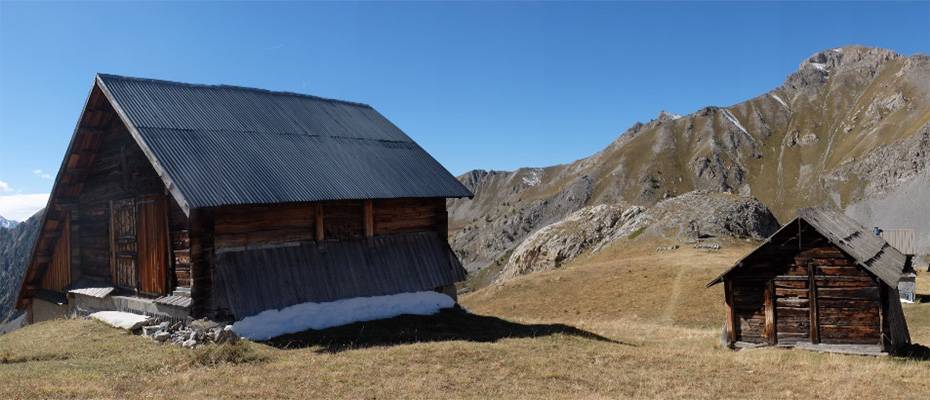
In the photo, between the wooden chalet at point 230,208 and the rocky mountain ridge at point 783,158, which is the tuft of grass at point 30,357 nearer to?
the wooden chalet at point 230,208

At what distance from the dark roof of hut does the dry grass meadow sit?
8.96 feet

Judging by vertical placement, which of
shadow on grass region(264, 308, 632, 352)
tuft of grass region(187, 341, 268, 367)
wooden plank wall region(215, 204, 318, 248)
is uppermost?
wooden plank wall region(215, 204, 318, 248)

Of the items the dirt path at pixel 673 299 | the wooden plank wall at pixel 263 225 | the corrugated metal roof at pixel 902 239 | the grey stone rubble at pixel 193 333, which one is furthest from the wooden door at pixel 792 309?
the corrugated metal roof at pixel 902 239

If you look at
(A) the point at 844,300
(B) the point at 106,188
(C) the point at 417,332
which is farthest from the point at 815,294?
(B) the point at 106,188

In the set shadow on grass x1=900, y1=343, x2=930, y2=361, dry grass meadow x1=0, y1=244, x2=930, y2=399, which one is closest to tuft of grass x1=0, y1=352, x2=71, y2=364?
dry grass meadow x1=0, y1=244, x2=930, y2=399

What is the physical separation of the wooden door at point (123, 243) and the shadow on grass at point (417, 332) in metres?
6.72

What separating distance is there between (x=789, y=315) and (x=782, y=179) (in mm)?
147826

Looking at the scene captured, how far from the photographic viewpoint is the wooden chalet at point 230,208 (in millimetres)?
17906

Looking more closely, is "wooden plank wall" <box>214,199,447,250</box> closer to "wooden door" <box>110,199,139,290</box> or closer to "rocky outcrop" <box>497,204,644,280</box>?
"wooden door" <box>110,199,139,290</box>

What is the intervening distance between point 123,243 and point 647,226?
44.7m

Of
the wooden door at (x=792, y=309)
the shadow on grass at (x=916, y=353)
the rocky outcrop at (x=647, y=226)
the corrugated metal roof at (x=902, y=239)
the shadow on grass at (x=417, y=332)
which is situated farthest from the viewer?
the corrugated metal roof at (x=902, y=239)

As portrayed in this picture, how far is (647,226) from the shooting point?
56.1m

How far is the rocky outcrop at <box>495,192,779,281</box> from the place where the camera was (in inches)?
2077

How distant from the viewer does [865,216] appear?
368 feet
